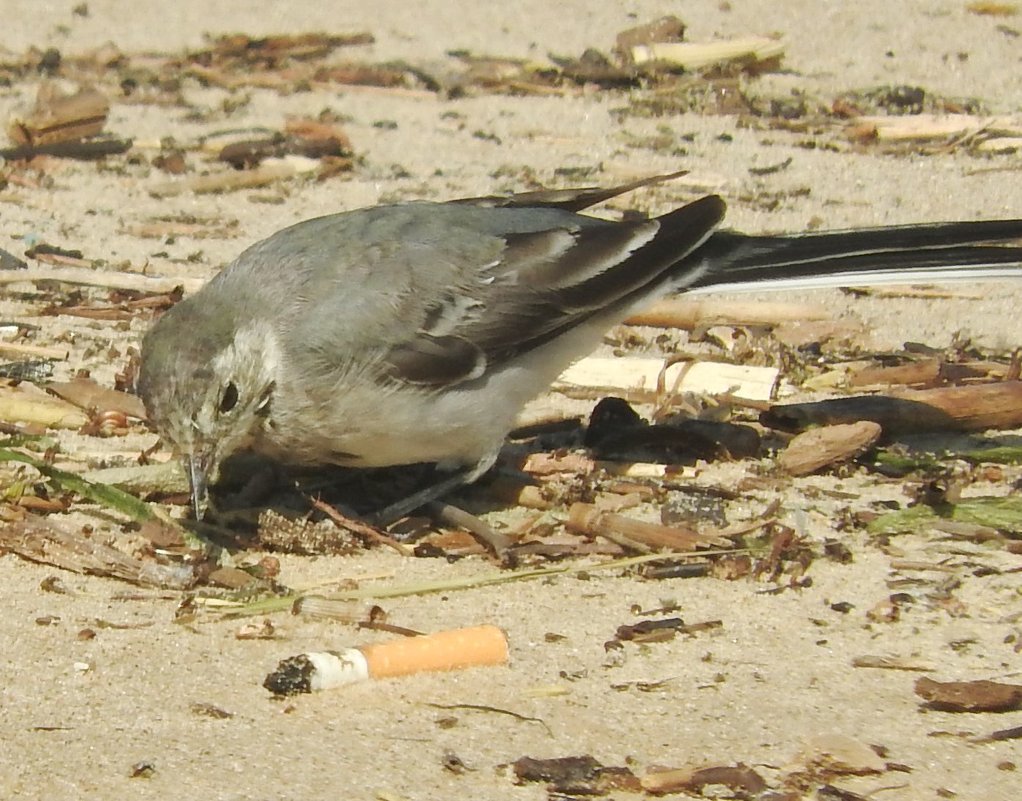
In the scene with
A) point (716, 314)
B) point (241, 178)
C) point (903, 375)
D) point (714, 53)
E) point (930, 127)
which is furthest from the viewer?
point (714, 53)

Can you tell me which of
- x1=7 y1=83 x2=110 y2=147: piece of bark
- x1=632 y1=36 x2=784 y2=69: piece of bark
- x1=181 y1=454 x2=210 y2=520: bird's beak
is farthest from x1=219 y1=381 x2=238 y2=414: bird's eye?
x1=632 y1=36 x2=784 y2=69: piece of bark

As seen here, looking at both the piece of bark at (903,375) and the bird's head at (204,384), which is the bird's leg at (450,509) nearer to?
the bird's head at (204,384)

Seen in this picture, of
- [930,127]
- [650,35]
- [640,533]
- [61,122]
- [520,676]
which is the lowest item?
[520,676]

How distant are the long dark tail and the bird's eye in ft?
7.31

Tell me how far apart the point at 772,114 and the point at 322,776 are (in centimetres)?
745

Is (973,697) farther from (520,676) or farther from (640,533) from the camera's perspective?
(640,533)

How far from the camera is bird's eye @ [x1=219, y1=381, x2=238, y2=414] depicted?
598 cm

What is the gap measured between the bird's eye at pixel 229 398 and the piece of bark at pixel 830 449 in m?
2.17

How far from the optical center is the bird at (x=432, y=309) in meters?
6.08

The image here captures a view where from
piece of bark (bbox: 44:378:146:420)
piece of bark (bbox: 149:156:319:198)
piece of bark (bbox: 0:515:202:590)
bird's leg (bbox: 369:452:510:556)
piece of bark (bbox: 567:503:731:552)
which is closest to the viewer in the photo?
piece of bark (bbox: 0:515:202:590)

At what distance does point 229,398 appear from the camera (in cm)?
600

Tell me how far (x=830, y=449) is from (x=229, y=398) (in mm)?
2331

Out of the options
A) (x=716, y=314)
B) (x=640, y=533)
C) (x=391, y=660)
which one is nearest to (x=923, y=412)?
(x=716, y=314)

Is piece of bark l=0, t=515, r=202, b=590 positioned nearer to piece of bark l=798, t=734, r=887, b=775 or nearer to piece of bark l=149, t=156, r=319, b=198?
piece of bark l=798, t=734, r=887, b=775
